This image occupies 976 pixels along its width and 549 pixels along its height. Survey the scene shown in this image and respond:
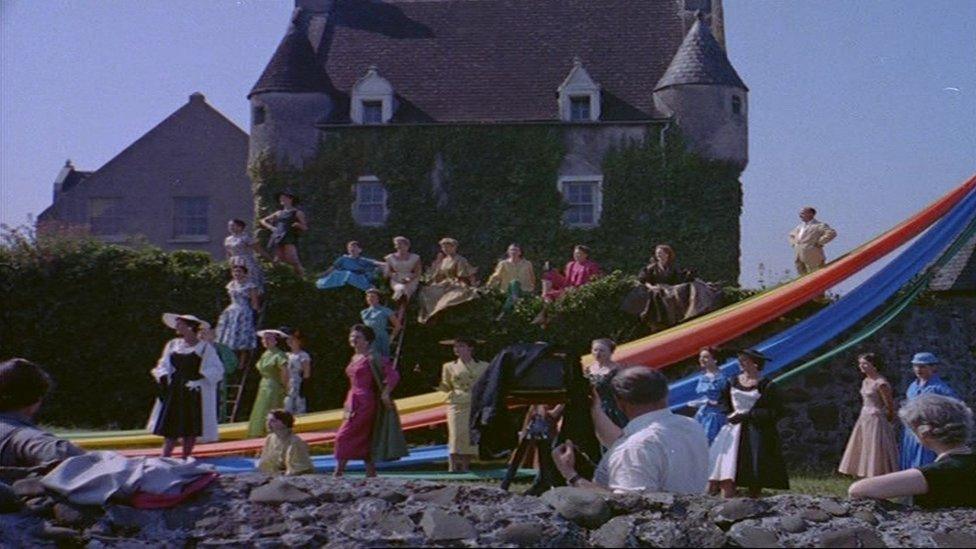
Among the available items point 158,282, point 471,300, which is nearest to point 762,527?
point 471,300

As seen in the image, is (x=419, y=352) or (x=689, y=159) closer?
(x=419, y=352)

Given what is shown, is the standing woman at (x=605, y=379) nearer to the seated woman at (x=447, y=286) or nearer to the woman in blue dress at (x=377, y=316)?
the woman in blue dress at (x=377, y=316)

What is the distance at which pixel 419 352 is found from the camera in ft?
52.3

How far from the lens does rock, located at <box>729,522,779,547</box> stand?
5.59 meters

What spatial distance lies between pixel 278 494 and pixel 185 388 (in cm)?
596

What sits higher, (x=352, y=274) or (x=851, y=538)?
(x=352, y=274)

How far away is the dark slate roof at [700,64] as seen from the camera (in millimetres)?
27266

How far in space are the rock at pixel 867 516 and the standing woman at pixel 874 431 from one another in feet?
20.4

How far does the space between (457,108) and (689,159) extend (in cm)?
515

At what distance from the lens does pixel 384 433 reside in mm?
11398

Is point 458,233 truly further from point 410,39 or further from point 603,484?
point 603,484

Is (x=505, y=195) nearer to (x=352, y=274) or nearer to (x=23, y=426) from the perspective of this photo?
(x=352, y=274)

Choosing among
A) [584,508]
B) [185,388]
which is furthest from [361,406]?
[584,508]

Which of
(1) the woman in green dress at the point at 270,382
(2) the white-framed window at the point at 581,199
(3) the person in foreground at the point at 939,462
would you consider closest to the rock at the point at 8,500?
(3) the person in foreground at the point at 939,462
